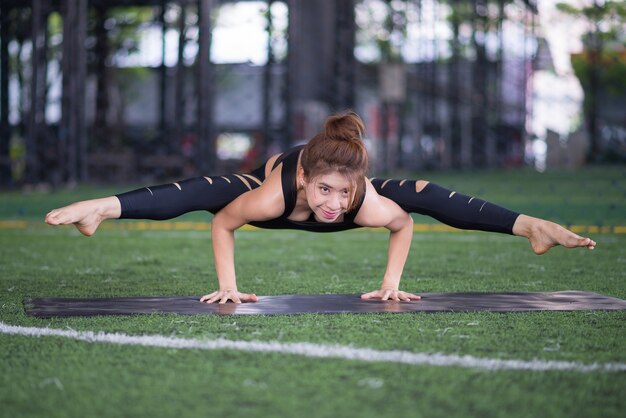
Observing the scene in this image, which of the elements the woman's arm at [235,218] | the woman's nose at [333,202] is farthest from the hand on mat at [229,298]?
the woman's nose at [333,202]

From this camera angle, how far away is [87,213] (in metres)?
3.71

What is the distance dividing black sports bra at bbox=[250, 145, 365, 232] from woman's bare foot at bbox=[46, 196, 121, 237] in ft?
1.85

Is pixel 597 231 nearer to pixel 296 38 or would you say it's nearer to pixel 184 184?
pixel 184 184

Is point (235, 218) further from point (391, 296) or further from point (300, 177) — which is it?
point (391, 296)

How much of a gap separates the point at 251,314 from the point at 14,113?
24441mm

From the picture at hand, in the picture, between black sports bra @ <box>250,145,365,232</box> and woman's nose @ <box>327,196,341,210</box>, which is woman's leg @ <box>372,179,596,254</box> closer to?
black sports bra @ <box>250,145,365,232</box>

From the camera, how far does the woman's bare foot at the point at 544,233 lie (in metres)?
3.81

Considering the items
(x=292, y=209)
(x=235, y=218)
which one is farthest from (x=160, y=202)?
(x=292, y=209)

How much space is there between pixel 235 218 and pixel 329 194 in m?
0.49

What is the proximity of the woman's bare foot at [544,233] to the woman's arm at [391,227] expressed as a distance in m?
0.46

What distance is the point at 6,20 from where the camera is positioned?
663 inches

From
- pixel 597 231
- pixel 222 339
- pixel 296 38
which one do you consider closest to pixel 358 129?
pixel 222 339

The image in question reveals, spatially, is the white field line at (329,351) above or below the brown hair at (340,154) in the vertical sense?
below

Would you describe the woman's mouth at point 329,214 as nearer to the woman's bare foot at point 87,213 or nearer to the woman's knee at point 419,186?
the woman's knee at point 419,186
